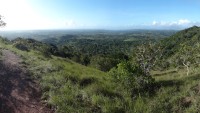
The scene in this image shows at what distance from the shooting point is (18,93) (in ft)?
30.6

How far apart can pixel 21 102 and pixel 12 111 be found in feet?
2.58

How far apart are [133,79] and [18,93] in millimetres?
4975

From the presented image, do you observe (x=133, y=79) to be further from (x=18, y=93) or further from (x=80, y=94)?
(x=18, y=93)

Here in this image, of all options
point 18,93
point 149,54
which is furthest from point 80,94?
point 149,54

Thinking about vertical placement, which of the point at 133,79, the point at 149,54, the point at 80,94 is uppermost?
the point at 149,54

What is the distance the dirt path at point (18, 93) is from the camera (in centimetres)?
800

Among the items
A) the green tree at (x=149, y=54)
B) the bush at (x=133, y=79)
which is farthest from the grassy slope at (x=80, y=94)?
the green tree at (x=149, y=54)

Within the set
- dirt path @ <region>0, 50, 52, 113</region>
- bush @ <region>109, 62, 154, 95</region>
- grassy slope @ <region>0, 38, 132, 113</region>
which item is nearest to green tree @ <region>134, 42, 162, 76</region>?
bush @ <region>109, 62, 154, 95</region>

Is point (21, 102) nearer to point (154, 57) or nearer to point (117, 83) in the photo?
point (117, 83)

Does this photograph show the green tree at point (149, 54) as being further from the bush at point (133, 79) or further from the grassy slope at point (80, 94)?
the grassy slope at point (80, 94)

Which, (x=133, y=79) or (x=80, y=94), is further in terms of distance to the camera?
(x=133, y=79)

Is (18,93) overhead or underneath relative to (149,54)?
underneath

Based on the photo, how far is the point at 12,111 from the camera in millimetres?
7672

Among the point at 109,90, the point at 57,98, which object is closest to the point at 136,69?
the point at 109,90
